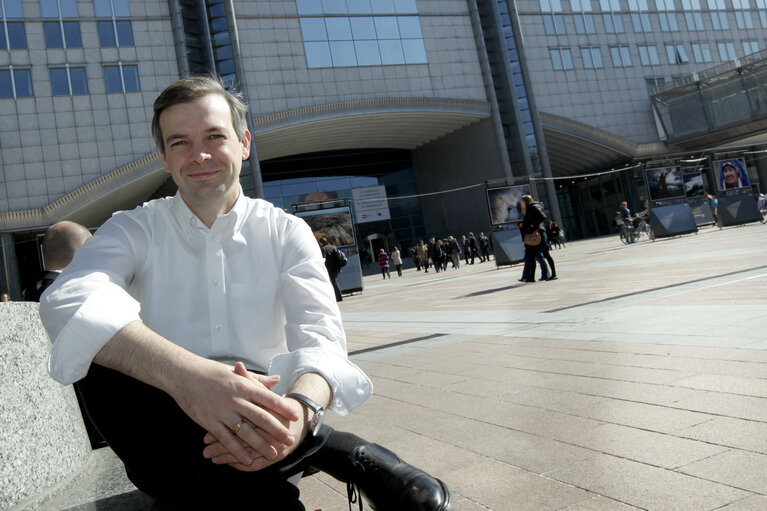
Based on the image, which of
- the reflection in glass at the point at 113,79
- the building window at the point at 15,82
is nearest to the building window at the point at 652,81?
the reflection in glass at the point at 113,79

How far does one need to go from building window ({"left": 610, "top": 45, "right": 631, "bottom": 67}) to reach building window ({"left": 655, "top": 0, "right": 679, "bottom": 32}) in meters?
3.84

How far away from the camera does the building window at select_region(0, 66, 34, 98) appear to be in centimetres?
3078

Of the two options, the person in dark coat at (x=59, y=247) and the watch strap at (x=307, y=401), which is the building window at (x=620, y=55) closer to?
the person in dark coat at (x=59, y=247)

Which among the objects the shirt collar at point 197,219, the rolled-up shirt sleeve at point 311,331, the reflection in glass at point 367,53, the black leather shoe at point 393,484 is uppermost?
the reflection in glass at point 367,53

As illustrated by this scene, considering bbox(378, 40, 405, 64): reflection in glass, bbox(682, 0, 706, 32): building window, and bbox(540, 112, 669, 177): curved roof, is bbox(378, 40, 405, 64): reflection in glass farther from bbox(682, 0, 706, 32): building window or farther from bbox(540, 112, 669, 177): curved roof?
bbox(682, 0, 706, 32): building window

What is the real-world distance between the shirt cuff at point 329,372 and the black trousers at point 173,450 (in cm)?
10

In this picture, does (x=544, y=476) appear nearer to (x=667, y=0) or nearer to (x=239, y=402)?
(x=239, y=402)

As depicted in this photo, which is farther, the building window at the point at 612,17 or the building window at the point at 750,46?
the building window at the point at 750,46

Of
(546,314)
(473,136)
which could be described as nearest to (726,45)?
(473,136)

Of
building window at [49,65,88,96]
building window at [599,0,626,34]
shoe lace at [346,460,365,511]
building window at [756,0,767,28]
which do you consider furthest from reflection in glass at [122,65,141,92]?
building window at [756,0,767,28]

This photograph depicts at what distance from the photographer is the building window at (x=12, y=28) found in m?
30.9

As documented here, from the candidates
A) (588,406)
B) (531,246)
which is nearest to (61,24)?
(531,246)

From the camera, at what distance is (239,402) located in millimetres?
1449

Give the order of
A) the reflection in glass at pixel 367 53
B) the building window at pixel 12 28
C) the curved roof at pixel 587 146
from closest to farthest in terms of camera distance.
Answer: the building window at pixel 12 28 → the reflection in glass at pixel 367 53 → the curved roof at pixel 587 146
